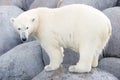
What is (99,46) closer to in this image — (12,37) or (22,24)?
(22,24)

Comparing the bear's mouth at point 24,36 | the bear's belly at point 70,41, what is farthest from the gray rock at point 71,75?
the bear's mouth at point 24,36

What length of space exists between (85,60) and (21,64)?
1.54 m

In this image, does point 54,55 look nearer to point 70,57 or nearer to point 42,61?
point 70,57

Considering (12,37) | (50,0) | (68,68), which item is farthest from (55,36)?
(50,0)

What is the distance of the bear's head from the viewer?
13.8 ft

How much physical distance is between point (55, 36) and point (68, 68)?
559 mm

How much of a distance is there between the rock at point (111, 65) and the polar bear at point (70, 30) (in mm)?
786

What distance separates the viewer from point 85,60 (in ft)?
14.2

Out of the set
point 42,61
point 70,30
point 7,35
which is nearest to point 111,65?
point 42,61

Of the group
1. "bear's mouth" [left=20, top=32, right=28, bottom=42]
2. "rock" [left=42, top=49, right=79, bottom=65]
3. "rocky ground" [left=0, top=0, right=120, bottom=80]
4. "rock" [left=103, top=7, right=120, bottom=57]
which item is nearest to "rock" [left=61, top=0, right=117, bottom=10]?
"rocky ground" [left=0, top=0, right=120, bottom=80]

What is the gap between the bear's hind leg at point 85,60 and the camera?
14.0 feet

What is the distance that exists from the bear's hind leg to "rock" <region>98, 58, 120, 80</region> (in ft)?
2.93

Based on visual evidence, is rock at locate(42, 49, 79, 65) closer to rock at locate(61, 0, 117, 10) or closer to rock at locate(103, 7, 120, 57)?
rock at locate(103, 7, 120, 57)

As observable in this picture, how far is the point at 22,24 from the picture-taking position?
423 centimetres
